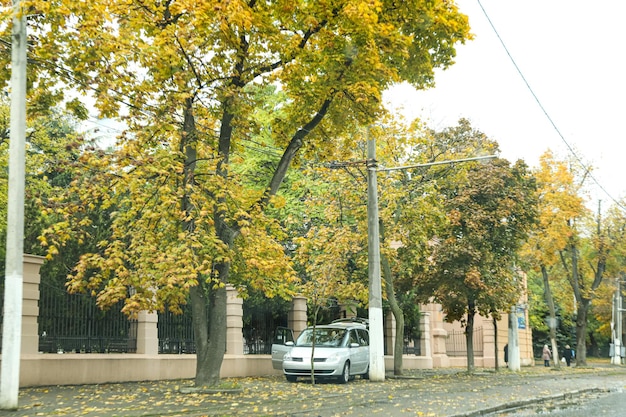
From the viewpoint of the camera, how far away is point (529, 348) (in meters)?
49.1

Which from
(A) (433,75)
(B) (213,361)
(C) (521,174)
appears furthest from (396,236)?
(B) (213,361)

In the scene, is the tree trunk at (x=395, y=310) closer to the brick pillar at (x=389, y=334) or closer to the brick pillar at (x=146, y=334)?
the brick pillar at (x=389, y=334)

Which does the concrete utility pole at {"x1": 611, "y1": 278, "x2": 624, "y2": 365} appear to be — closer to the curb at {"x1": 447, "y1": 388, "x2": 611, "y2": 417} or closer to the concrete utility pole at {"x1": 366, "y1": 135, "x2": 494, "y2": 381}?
the curb at {"x1": 447, "y1": 388, "x2": 611, "y2": 417}

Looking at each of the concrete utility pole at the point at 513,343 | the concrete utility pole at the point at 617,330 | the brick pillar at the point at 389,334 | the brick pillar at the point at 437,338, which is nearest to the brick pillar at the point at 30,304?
the brick pillar at the point at 389,334

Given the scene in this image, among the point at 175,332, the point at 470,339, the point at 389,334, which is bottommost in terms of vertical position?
the point at 470,339

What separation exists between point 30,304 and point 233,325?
26.2 feet

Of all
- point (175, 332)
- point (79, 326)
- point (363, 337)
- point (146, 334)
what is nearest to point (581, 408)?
point (363, 337)

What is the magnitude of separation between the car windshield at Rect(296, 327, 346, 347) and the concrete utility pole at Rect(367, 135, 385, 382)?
1068mm

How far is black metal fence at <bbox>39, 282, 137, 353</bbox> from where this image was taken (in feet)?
56.9

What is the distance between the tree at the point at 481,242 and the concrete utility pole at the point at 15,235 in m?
18.0

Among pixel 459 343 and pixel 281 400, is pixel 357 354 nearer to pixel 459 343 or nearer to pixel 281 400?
pixel 281 400

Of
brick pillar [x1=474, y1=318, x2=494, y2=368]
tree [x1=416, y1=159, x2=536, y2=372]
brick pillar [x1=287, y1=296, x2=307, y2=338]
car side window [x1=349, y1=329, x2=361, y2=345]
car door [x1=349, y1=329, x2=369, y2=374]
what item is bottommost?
brick pillar [x1=474, y1=318, x2=494, y2=368]

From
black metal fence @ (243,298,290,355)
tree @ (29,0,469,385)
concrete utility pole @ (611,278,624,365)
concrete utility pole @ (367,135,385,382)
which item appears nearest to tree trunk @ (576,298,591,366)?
concrete utility pole @ (611,278,624,365)

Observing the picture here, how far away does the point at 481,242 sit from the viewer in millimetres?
27672
